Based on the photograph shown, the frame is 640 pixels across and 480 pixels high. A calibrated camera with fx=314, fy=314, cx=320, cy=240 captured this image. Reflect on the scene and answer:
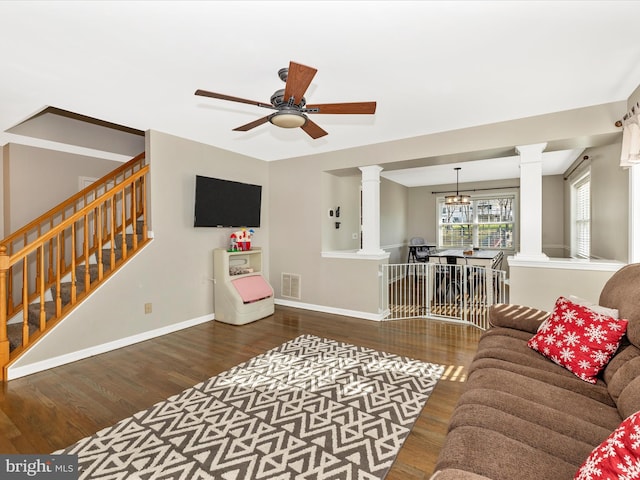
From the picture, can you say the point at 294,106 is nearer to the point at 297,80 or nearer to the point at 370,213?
the point at 297,80

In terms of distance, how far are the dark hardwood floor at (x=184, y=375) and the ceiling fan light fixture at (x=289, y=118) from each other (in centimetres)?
227

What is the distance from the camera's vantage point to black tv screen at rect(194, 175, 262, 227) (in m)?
4.30

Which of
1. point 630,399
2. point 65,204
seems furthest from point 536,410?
point 65,204

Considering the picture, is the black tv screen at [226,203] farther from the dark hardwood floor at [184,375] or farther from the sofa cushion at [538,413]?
the sofa cushion at [538,413]

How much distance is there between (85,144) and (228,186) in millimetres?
2224

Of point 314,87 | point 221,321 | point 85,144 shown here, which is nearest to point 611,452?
point 314,87

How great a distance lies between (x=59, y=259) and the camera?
9.82 ft

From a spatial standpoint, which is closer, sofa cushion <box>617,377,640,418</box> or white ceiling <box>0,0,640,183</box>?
sofa cushion <box>617,377,640,418</box>

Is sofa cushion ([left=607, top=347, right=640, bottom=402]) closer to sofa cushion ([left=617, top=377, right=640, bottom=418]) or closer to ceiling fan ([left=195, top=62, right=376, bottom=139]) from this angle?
sofa cushion ([left=617, top=377, right=640, bottom=418])

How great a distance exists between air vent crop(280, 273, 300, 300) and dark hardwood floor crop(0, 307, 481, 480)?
0.73m

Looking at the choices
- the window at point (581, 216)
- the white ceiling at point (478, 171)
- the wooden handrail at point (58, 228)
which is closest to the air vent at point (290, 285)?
the wooden handrail at point (58, 228)

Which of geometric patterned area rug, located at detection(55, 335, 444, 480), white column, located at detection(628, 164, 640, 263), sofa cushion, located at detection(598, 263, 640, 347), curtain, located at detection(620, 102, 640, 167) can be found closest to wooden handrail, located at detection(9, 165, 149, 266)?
geometric patterned area rug, located at detection(55, 335, 444, 480)

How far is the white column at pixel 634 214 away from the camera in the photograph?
9.31 feet

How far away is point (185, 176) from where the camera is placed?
4.25 metres
